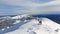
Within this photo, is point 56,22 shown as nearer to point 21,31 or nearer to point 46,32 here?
point 46,32

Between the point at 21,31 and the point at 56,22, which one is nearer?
the point at 21,31

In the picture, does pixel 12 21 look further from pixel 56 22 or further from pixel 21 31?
pixel 56 22

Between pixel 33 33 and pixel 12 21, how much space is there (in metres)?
1.43

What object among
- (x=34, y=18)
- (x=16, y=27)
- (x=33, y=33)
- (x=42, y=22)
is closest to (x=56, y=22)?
(x=42, y=22)

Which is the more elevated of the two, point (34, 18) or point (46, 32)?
point (34, 18)

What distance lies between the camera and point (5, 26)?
552 cm

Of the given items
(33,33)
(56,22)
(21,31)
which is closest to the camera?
(33,33)

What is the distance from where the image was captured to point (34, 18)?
537cm

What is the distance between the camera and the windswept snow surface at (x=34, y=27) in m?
4.68

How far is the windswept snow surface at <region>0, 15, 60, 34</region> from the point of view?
15.4ft

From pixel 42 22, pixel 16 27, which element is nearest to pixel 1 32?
pixel 16 27

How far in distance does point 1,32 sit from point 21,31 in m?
0.74

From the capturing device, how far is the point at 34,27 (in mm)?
4934

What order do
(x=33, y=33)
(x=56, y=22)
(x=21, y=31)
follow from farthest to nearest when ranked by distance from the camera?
(x=56, y=22) → (x=21, y=31) → (x=33, y=33)
